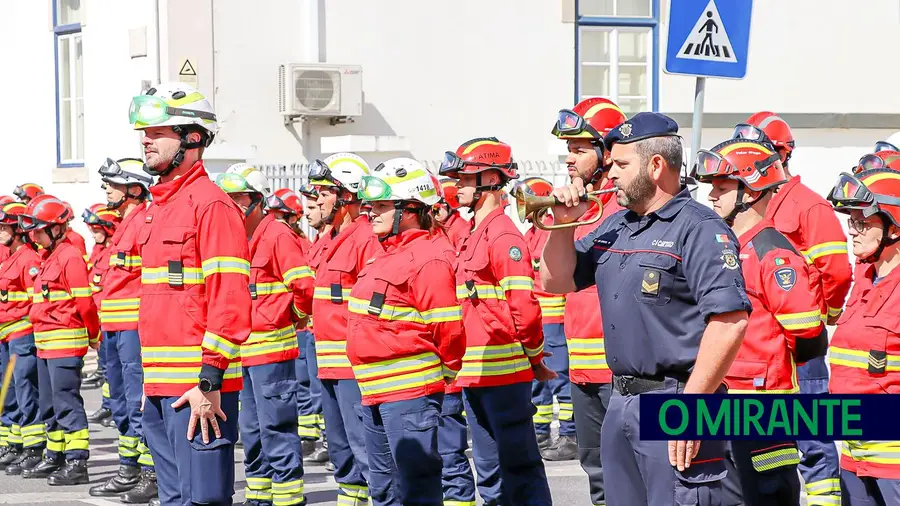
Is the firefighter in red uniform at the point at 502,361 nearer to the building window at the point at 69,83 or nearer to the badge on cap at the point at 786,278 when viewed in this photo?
the badge on cap at the point at 786,278

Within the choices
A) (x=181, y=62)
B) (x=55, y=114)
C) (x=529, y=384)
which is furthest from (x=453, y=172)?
(x=55, y=114)

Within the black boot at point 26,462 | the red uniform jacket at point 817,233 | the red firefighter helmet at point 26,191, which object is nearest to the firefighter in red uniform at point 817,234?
the red uniform jacket at point 817,233

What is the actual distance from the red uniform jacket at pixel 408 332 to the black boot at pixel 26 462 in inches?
215

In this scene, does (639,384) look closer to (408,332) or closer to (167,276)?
(408,332)

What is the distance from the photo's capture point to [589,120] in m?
8.22

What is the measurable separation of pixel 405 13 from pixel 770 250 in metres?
12.6

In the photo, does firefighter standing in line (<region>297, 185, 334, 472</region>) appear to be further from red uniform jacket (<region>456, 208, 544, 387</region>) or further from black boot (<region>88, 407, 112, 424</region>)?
black boot (<region>88, 407, 112, 424</region>)

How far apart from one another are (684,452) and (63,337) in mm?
7441

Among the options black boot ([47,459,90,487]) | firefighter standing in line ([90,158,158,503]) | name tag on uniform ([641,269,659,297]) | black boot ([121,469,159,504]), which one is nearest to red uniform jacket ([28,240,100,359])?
firefighter standing in line ([90,158,158,503])

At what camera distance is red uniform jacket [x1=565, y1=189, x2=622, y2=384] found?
7.76m

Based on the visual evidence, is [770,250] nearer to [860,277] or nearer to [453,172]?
[860,277]

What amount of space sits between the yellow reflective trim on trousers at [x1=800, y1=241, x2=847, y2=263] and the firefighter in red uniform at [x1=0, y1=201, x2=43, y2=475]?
Result: 21.6 feet

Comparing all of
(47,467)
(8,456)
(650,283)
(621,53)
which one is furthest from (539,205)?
(621,53)

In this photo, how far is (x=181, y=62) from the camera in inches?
698
